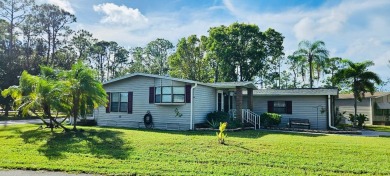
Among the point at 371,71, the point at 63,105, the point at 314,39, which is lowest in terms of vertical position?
the point at 63,105

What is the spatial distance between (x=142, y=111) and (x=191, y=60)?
73.1 feet

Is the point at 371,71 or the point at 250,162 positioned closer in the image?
the point at 250,162

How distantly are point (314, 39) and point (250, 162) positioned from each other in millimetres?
22990

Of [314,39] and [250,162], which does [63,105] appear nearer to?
[250,162]

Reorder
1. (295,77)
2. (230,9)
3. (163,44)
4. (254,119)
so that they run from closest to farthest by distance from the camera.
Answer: (230,9), (254,119), (295,77), (163,44)

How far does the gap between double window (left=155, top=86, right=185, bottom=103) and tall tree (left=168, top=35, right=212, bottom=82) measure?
2211 centimetres

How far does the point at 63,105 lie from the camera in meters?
13.7

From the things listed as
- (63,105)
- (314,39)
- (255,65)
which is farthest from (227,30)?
(63,105)

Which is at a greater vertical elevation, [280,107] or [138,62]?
[138,62]

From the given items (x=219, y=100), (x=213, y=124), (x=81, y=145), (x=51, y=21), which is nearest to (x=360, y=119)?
(x=219, y=100)

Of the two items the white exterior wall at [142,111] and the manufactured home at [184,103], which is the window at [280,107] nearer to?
the manufactured home at [184,103]

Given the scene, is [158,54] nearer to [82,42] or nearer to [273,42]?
[82,42]

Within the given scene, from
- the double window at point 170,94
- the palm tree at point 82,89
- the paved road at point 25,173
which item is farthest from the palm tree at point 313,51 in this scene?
the paved road at point 25,173

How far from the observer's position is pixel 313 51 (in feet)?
90.6
